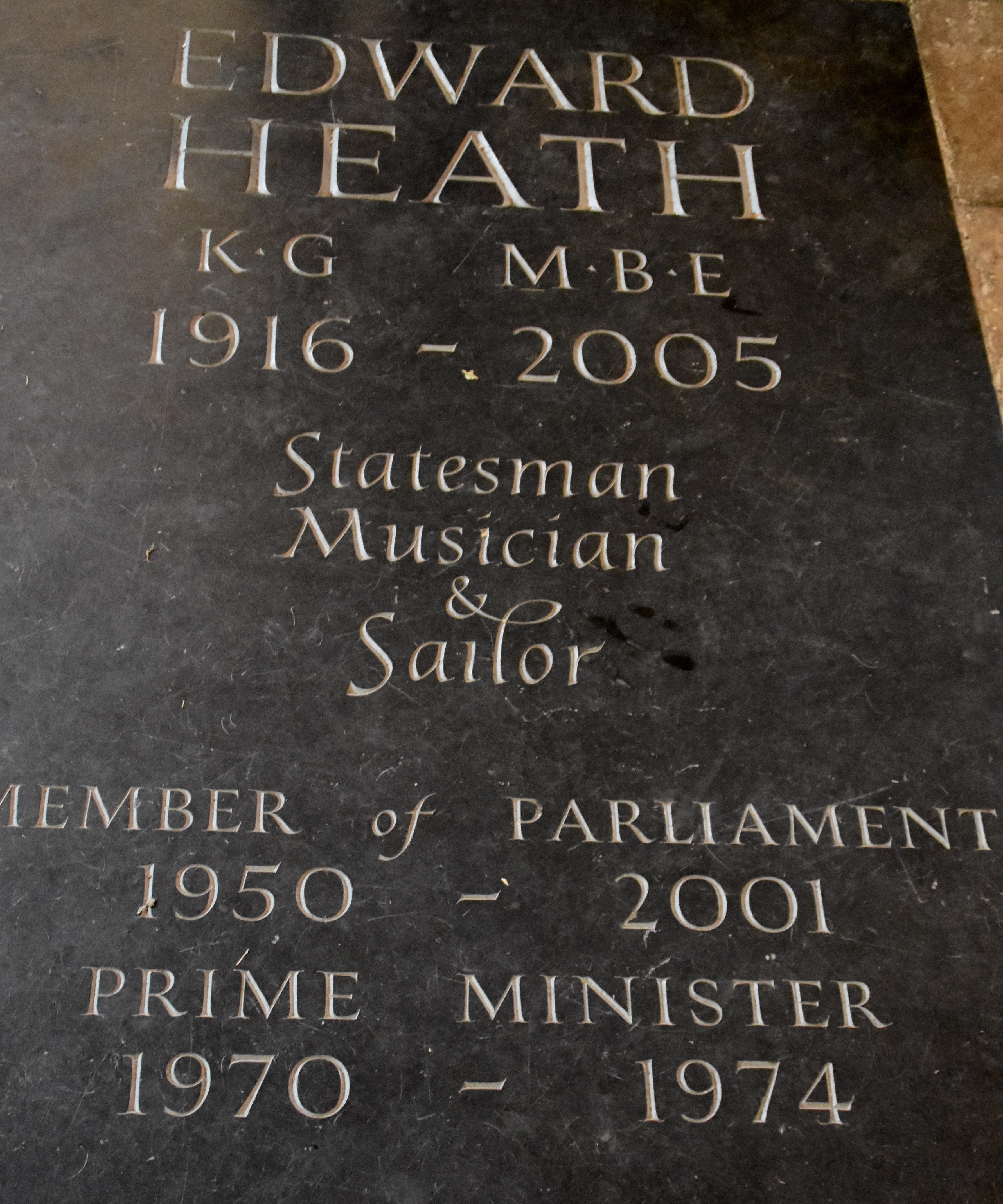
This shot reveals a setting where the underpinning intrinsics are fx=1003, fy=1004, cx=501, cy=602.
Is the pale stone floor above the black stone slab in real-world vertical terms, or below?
above

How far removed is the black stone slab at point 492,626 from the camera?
229cm

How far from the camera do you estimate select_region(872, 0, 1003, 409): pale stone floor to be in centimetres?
295

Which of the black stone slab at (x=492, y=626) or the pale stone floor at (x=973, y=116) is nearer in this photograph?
the black stone slab at (x=492, y=626)

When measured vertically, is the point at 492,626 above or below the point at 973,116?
below

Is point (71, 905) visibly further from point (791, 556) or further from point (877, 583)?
point (877, 583)

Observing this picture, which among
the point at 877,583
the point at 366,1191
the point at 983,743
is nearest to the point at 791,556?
the point at 877,583

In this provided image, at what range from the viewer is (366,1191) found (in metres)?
2.23

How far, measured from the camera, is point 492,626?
2574mm

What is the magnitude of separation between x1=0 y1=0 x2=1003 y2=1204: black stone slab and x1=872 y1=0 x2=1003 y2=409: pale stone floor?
3.6 inches

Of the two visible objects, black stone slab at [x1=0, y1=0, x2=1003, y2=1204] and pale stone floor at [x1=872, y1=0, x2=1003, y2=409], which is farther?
pale stone floor at [x1=872, y1=0, x2=1003, y2=409]

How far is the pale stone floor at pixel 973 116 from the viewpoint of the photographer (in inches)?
116

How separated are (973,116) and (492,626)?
2.23 metres

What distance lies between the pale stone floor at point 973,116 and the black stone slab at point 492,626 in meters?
0.09

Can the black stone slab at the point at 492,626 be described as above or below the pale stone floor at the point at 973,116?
below
